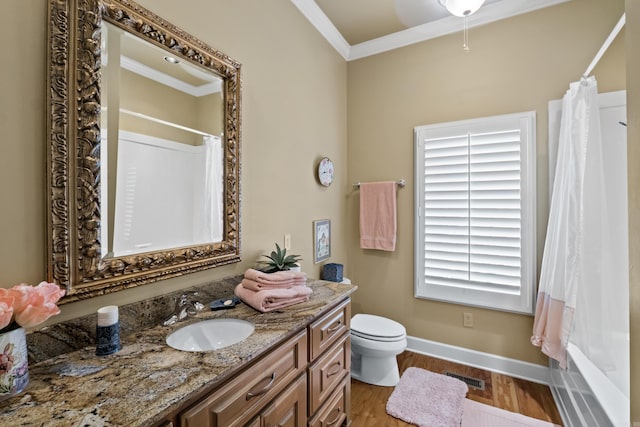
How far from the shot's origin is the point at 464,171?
7.93ft

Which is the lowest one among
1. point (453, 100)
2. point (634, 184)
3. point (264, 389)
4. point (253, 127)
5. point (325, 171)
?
point (264, 389)

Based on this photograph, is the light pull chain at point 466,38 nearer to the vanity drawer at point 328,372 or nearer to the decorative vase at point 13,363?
the vanity drawer at point 328,372

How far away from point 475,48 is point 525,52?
1.18 feet

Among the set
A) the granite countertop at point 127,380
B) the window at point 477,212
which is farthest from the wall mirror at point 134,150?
the window at point 477,212

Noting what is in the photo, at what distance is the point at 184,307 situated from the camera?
1.29 metres

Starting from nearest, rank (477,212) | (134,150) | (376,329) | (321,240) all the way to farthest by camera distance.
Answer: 1. (134,150)
2. (376,329)
3. (477,212)
4. (321,240)

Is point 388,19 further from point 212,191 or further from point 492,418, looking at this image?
point 492,418

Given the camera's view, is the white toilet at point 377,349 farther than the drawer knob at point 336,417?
Yes

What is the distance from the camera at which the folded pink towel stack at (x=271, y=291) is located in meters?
1.34

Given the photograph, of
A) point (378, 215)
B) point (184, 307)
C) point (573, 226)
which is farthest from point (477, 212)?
point (184, 307)

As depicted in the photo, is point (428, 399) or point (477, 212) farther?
point (477, 212)

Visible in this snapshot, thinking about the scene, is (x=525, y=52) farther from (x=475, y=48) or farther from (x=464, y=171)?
(x=464, y=171)

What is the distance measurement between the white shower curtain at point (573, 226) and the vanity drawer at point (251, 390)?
170 cm

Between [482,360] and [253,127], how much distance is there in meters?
2.52
